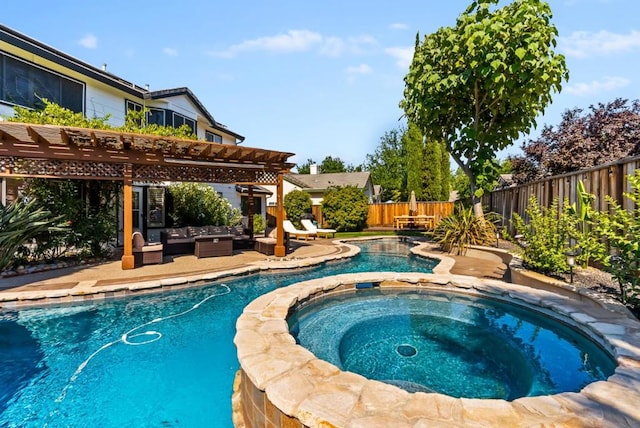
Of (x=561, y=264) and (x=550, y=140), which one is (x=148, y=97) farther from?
(x=550, y=140)

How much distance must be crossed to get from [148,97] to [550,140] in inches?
731

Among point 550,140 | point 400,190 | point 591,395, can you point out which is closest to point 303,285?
point 591,395

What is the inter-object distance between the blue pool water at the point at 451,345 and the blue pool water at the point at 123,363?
56.5 inches

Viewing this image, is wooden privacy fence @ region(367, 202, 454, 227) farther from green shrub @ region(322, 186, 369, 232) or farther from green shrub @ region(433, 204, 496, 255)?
green shrub @ region(433, 204, 496, 255)

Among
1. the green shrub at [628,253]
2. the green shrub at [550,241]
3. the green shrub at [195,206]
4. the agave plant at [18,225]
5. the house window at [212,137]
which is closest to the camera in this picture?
the green shrub at [628,253]

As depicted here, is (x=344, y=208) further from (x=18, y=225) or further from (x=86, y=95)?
(x=18, y=225)

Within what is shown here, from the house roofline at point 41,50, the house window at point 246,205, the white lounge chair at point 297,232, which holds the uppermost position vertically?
the house roofline at point 41,50

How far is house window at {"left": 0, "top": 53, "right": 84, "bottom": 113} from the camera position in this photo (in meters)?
10.2

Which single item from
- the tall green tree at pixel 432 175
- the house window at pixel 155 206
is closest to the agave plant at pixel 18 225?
the house window at pixel 155 206

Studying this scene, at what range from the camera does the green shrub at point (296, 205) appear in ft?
69.7

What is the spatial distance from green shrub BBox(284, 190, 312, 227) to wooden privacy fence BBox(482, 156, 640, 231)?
11.9 m

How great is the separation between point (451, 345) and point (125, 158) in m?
9.10

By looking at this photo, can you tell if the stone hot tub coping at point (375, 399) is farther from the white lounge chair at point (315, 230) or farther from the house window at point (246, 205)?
the house window at point (246, 205)

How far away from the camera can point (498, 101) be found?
A: 37.4ft
